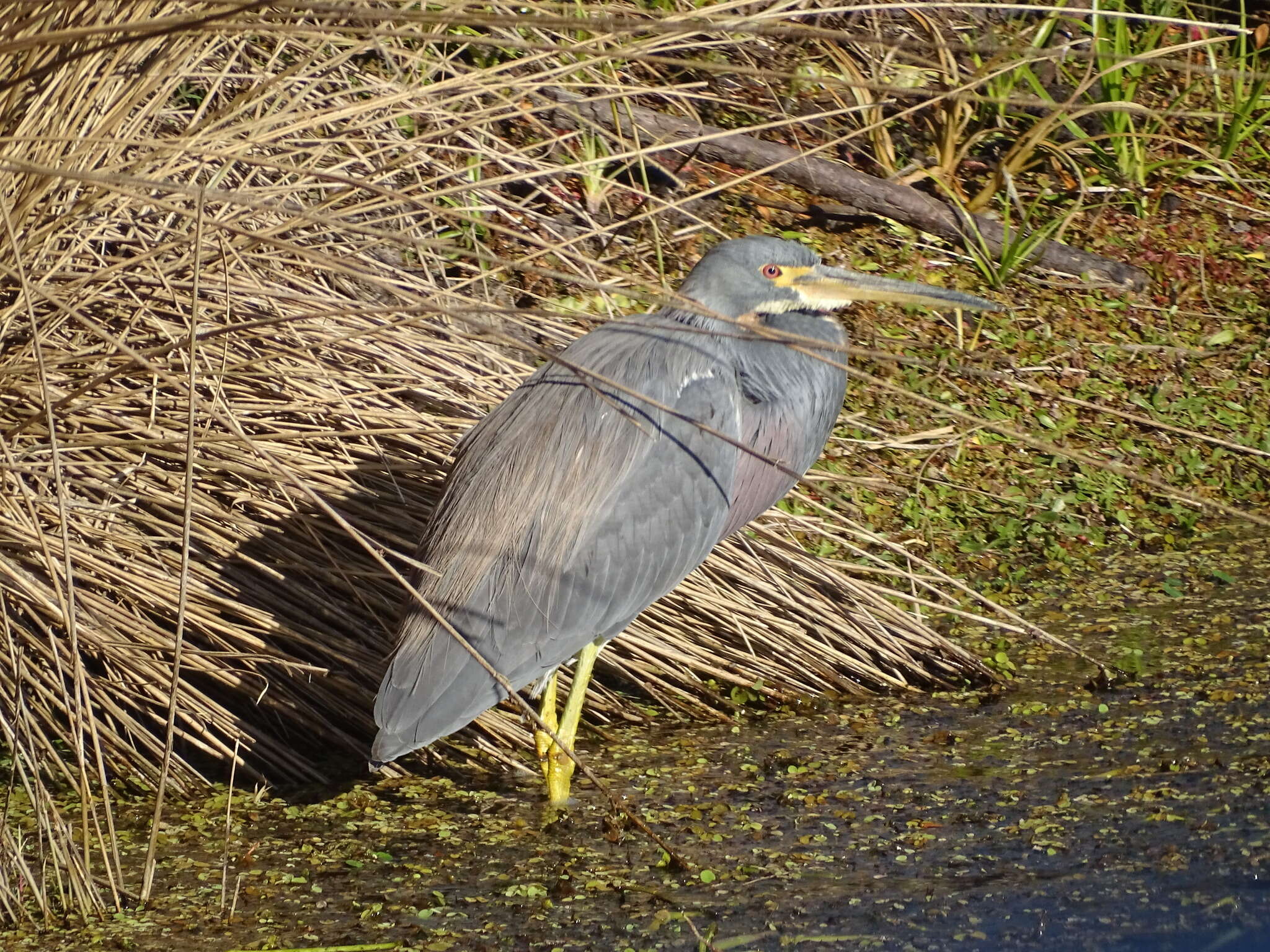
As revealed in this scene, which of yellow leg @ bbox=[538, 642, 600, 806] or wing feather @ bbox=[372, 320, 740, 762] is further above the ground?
wing feather @ bbox=[372, 320, 740, 762]

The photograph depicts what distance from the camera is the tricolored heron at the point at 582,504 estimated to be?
3.49 m

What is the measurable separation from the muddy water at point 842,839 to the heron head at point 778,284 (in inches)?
43.6

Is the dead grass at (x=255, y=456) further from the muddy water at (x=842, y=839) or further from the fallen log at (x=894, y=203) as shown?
the fallen log at (x=894, y=203)

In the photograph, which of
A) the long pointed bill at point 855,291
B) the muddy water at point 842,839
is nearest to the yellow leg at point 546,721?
the muddy water at point 842,839

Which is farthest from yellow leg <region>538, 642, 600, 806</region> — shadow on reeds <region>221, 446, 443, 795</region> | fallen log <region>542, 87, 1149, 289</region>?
fallen log <region>542, 87, 1149, 289</region>

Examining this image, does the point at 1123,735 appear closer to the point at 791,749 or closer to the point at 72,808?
the point at 791,749

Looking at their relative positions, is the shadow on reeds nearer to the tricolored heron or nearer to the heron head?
the tricolored heron

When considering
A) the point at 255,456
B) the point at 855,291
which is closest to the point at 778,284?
the point at 855,291

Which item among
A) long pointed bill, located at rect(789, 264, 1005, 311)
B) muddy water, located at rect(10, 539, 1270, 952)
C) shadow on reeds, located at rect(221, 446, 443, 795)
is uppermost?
long pointed bill, located at rect(789, 264, 1005, 311)

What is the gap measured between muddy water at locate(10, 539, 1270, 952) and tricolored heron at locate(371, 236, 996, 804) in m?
0.39

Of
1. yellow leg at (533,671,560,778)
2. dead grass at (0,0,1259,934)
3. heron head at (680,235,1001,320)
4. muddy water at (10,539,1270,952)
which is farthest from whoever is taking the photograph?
heron head at (680,235,1001,320)

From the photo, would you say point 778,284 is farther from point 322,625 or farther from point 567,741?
point 322,625

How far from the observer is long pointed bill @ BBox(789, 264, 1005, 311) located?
381 cm

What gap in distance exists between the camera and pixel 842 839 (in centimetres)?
312
